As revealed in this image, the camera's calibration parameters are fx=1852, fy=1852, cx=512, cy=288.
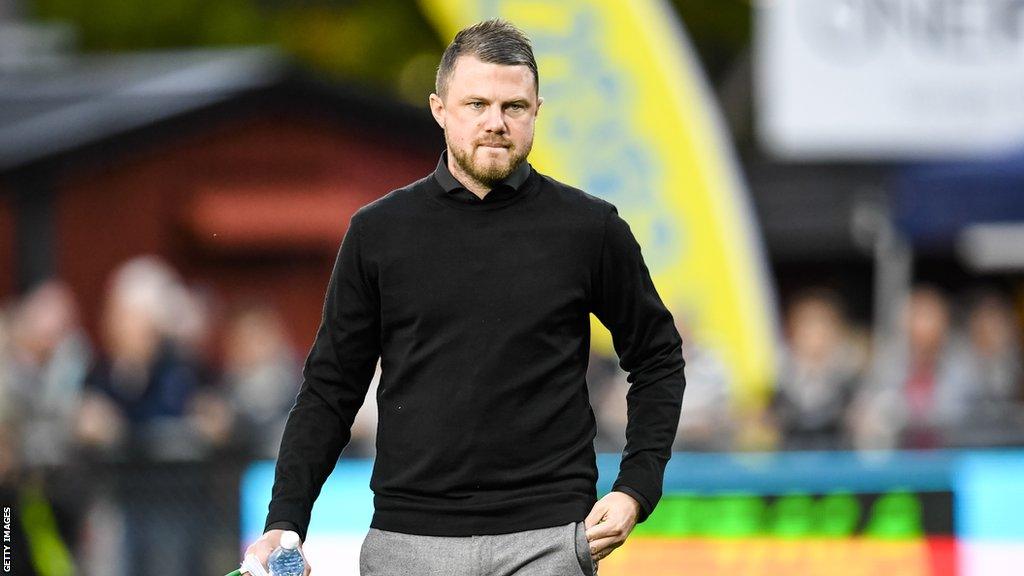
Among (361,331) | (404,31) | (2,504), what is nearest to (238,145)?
(2,504)

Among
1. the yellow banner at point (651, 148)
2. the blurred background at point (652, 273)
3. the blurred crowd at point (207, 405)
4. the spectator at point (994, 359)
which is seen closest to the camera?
the blurred background at point (652, 273)

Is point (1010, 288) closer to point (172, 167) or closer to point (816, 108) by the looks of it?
point (816, 108)

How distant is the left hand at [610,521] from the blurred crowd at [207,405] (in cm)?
446

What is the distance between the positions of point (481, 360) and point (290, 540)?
1.75 ft

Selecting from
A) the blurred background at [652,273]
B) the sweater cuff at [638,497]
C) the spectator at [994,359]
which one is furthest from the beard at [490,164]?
the spectator at [994,359]

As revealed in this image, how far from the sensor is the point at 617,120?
14719 mm

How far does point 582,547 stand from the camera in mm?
3791

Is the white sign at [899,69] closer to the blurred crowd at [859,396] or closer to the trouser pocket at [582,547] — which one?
the blurred crowd at [859,396]

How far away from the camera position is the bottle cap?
12.4 feet

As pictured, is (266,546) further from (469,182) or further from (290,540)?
(469,182)

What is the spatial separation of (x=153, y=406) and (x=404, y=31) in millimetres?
20774

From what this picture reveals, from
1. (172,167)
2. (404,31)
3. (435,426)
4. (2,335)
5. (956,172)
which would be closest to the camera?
(435,426)

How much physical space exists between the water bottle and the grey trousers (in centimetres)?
20

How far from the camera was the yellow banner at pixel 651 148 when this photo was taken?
47.4 ft
